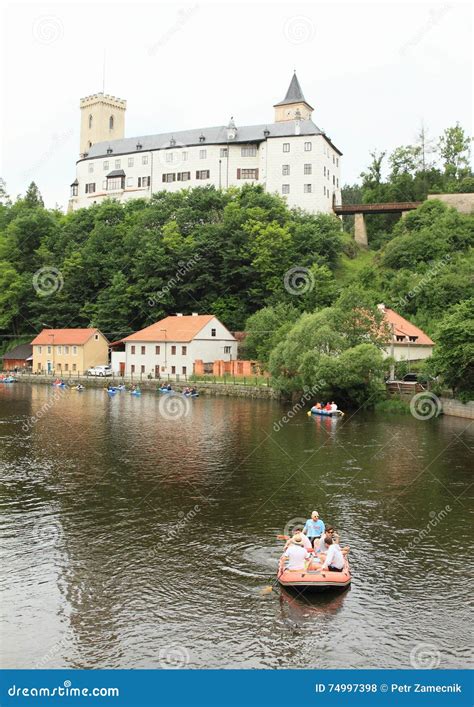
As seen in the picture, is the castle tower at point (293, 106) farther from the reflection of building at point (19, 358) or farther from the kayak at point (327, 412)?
the kayak at point (327, 412)

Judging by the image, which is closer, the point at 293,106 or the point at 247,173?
the point at 247,173

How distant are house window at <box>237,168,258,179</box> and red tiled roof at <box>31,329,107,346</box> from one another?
38.6 m

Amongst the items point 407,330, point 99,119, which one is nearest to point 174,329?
point 407,330

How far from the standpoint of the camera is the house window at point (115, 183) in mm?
120438

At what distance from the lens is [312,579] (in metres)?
17.0

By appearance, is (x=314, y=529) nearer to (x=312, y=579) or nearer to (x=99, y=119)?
(x=312, y=579)

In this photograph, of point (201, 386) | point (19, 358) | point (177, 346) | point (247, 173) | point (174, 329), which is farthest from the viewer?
point (247, 173)

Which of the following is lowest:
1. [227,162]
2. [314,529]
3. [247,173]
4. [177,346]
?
[314,529]

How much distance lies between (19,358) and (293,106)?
62.3 metres

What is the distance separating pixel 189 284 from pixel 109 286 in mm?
14658

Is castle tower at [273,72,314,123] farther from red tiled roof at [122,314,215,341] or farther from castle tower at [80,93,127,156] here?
red tiled roof at [122,314,215,341]

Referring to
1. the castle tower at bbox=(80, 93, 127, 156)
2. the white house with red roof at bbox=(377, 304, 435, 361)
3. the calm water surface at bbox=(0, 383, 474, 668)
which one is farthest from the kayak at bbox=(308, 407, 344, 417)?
the castle tower at bbox=(80, 93, 127, 156)

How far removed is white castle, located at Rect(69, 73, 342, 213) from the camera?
10712 centimetres
